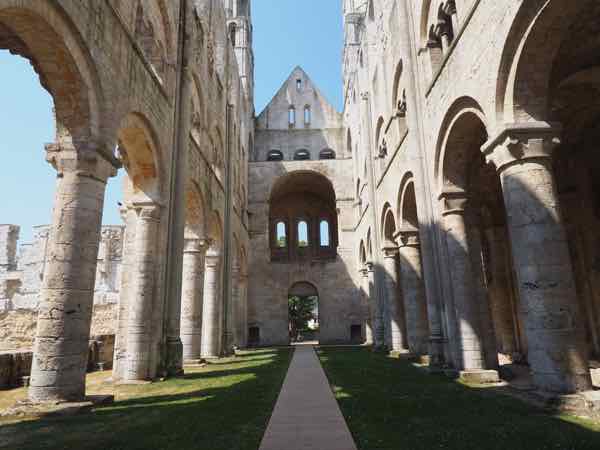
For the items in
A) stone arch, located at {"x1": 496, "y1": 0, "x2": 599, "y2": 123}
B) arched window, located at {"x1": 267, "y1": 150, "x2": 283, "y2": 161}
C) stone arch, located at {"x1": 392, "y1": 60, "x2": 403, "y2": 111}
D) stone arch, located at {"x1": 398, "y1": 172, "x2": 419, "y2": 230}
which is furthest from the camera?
arched window, located at {"x1": 267, "y1": 150, "x2": 283, "y2": 161}

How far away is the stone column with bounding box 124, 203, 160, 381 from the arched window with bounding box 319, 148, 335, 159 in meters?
20.8

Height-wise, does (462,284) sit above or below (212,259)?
below

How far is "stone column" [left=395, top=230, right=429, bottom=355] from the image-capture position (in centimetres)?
1295

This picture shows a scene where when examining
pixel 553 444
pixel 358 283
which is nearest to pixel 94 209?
pixel 553 444

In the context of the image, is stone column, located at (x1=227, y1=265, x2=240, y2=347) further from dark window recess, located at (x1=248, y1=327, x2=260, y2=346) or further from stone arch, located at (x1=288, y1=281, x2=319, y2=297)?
stone arch, located at (x1=288, y1=281, x2=319, y2=297)

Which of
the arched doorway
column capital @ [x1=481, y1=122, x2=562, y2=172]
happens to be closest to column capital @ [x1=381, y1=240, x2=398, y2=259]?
column capital @ [x1=481, y1=122, x2=562, y2=172]

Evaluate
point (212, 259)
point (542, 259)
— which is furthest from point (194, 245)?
point (542, 259)

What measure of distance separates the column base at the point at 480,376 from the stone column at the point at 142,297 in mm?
6754

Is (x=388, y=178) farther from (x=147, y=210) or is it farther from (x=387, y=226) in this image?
(x=147, y=210)

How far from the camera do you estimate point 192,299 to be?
1348 cm

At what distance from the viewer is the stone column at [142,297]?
9.07m

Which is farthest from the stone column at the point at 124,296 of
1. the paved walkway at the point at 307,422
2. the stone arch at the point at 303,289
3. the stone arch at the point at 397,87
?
the stone arch at the point at 303,289

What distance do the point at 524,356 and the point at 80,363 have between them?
458 inches

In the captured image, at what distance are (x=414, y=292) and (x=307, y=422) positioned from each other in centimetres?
908
